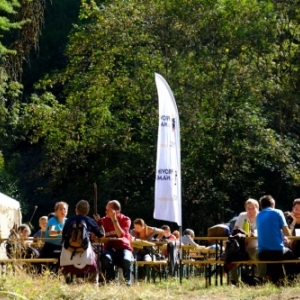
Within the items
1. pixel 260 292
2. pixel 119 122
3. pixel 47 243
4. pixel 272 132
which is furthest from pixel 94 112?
pixel 260 292

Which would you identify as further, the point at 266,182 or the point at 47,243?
the point at 266,182

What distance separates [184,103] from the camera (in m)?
29.5

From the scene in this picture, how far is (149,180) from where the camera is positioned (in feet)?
104

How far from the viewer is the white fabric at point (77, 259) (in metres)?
13.1

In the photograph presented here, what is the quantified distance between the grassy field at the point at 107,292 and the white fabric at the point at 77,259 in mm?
732

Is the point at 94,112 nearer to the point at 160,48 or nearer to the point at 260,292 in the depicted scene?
the point at 160,48

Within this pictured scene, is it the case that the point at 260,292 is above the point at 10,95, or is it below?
below

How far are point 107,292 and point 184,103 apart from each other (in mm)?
18819

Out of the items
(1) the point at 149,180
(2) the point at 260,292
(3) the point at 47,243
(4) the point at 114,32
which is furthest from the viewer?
(1) the point at 149,180

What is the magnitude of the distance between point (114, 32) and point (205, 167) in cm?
492

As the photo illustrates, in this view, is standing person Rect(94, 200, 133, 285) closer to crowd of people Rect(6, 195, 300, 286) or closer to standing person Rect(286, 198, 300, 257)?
crowd of people Rect(6, 195, 300, 286)

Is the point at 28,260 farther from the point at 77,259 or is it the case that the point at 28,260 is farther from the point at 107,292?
the point at 107,292

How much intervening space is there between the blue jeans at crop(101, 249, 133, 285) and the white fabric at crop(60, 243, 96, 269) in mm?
732

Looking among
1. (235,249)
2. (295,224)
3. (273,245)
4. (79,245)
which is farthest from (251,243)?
(79,245)
